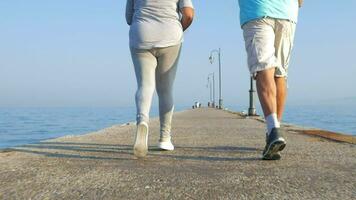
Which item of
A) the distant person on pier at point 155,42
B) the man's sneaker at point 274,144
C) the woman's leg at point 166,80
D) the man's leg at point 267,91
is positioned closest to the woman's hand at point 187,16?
the distant person on pier at point 155,42

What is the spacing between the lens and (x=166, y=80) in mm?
4609

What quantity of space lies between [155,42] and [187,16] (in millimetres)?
544

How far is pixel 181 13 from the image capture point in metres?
4.61

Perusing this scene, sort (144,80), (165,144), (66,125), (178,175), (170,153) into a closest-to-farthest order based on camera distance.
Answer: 1. (178,175)
2. (144,80)
3. (170,153)
4. (165,144)
5. (66,125)

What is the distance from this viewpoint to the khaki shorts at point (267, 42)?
4117 mm

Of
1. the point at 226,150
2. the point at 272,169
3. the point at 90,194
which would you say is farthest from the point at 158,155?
the point at 90,194

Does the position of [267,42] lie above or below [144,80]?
above

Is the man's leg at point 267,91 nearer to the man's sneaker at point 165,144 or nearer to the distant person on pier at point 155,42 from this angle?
the distant person on pier at point 155,42

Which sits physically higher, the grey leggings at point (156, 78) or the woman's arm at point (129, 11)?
the woman's arm at point (129, 11)

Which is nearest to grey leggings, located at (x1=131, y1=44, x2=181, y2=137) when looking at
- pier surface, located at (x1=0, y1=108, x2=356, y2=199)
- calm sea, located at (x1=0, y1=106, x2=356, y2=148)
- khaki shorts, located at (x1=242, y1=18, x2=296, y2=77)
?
pier surface, located at (x1=0, y1=108, x2=356, y2=199)

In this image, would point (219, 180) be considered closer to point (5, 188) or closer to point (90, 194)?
point (90, 194)

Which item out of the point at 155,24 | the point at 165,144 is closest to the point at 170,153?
the point at 165,144

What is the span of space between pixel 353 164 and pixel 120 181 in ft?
6.68

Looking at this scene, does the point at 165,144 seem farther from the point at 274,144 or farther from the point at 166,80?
the point at 274,144
